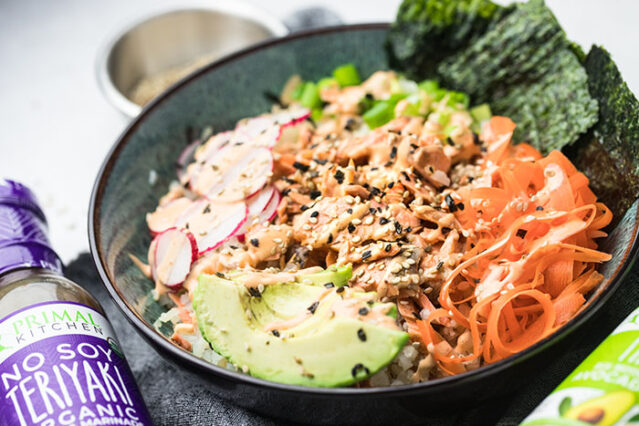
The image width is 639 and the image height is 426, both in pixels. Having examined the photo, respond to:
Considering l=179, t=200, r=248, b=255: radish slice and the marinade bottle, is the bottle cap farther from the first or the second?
l=179, t=200, r=248, b=255: radish slice

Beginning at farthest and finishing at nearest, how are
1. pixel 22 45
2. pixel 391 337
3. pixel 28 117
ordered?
pixel 22 45, pixel 28 117, pixel 391 337

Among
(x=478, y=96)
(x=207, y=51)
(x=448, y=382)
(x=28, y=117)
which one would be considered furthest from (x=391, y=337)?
(x=28, y=117)

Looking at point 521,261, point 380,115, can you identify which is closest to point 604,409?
point 521,261

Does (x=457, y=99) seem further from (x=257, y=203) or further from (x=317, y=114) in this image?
(x=257, y=203)

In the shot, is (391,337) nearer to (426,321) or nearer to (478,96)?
(426,321)

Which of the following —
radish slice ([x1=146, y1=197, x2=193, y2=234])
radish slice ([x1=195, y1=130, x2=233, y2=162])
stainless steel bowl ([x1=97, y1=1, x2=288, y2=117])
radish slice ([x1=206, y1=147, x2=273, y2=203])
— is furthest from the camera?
stainless steel bowl ([x1=97, y1=1, x2=288, y2=117])

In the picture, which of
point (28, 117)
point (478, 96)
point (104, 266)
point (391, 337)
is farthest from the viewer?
point (28, 117)

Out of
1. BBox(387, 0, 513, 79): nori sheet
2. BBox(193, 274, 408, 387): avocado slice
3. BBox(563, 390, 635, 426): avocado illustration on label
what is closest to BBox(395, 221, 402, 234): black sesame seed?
BBox(193, 274, 408, 387): avocado slice
